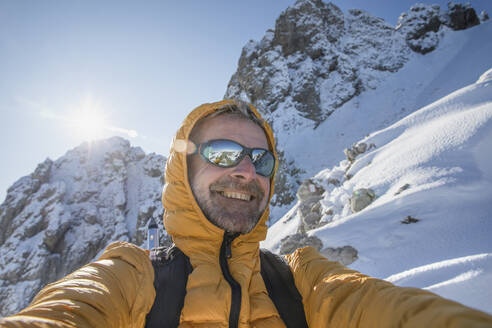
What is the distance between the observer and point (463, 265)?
3.10m

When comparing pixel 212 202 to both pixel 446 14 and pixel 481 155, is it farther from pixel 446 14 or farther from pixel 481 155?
pixel 446 14

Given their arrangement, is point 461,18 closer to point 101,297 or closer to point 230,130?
point 230,130

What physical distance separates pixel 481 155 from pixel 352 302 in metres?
8.08

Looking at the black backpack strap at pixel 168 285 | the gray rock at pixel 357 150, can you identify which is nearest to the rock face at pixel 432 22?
the gray rock at pixel 357 150

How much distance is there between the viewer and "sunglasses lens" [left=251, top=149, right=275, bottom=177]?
2088 mm

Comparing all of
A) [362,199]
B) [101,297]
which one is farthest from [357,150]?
[101,297]

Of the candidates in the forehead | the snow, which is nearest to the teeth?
the forehead

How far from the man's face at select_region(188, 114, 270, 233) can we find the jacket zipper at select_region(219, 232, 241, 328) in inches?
3.4

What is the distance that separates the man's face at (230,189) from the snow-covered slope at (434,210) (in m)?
2.74

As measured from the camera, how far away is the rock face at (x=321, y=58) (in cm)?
2953

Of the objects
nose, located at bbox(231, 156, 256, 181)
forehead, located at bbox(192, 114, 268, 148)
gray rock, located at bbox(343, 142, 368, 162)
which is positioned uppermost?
forehead, located at bbox(192, 114, 268, 148)

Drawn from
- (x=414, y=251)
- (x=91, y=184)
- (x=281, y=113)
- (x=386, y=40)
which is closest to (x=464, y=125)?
(x=414, y=251)

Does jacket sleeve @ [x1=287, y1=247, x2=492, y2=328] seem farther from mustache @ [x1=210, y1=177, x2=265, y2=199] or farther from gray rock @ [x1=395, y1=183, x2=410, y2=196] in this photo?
gray rock @ [x1=395, y1=183, x2=410, y2=196]

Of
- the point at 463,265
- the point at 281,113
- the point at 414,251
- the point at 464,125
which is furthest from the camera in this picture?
the point at 281,113
